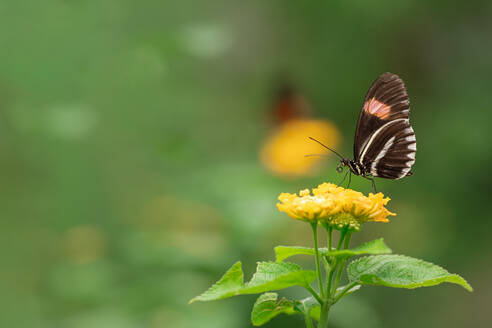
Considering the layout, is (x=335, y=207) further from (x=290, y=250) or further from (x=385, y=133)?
(x=385, y=133)

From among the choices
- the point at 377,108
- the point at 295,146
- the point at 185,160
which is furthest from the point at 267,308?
the point at 295,146

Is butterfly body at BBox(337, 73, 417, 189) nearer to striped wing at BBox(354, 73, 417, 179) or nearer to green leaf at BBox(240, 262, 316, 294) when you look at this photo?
striped wing at BBox(354, 73, 417, 179)

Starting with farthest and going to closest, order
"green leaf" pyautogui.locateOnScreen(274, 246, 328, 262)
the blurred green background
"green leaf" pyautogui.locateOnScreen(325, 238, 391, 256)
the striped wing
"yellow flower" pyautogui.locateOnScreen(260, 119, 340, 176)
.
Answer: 1. "yellow flower" pyautogui.locateOnScreen(260, 119, 340, 176)
2. the blurred green background
3. the striped wing
4. "green leaf" pyautogui.locateOnScreen(274, 246, 328, 262)
5. "green leaf" pyautogui.locateOnScreen(325, 238, 391, 256)

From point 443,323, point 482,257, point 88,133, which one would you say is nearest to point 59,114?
point 88,133

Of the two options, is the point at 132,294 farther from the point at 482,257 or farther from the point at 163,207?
the point at 482,257

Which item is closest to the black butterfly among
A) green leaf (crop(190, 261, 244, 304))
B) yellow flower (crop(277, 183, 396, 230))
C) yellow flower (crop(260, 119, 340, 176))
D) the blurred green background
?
yellow flower (crop(277, 183, 396, 230))

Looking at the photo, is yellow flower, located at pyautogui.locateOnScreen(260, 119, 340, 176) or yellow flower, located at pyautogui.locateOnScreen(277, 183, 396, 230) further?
yellow flower, located at pyautogui.locateOnScreen(260, 119, 340, 176)

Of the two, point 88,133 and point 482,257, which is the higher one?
point 88,133
